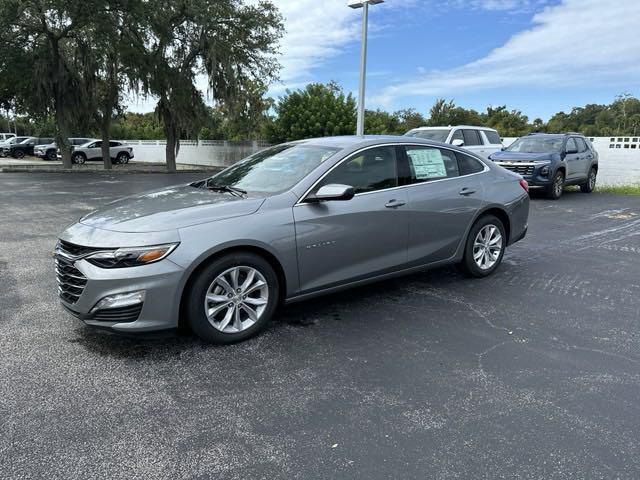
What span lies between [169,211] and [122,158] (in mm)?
32239

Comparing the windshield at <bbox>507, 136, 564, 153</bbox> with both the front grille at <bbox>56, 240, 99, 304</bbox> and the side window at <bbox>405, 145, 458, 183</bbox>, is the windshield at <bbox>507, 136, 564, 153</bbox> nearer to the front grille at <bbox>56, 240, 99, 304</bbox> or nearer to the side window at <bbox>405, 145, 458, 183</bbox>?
the side window at <bbox>405, 145, 458, 183</bbox>

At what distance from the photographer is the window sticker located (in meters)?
5.08

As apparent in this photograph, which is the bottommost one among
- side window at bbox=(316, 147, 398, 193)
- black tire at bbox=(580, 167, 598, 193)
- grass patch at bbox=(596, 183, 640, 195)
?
grass patch at bbox=(596, 183, 640, 195)

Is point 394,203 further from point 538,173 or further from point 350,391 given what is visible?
point 538,173

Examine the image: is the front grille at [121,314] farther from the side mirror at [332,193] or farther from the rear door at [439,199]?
the rear door at [439,199]

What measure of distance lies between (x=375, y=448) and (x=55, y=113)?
26.9m

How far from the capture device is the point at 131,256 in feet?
Result: 11.5

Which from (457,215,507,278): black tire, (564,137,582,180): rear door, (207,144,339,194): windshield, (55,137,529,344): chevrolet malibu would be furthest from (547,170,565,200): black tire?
(207,144,339,194): windshield

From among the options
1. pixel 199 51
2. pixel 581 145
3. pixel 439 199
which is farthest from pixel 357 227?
pixel 199 51

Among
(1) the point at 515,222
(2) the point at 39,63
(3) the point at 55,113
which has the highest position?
(2) the point at 39,63

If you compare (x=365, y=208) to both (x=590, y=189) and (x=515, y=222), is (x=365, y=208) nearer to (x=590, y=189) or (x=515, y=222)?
(x=515, y=222)

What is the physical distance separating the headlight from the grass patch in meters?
15.4

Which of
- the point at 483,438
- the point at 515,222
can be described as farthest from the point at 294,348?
the point at 515,222

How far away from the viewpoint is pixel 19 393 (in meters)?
3.19
